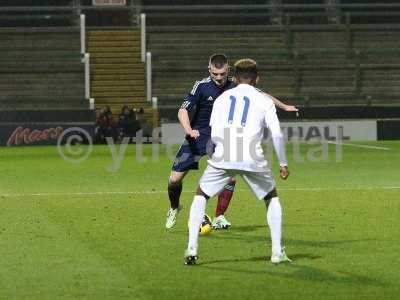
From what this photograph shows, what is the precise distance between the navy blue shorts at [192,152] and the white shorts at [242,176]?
2.08 m

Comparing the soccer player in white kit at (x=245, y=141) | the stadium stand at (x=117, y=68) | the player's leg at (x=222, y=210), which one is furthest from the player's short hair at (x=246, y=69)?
the stadium stand at (x=117, y=68)

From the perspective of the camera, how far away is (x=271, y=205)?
10125 mm

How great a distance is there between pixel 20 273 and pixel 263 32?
32.5 m

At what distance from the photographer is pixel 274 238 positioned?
10.0 m

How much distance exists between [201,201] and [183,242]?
159 cm

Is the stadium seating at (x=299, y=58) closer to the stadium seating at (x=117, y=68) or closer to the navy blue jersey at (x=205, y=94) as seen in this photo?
the stadium seating at (x=117, y=68)

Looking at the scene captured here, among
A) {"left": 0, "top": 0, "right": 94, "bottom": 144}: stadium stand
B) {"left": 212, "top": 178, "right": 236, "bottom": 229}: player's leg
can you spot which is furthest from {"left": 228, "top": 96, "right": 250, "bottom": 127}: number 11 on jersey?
{"left": 0, "top": 0, "right": 94, "bottom": 144}: stadium stand

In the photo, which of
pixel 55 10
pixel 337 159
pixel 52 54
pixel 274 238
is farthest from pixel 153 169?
pixel 55 10

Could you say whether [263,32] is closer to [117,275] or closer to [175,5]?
[175,5]

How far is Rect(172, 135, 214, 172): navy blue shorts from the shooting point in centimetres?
1242

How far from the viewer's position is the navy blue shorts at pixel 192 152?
1242cm

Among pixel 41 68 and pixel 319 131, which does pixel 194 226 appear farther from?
pixel 41 68

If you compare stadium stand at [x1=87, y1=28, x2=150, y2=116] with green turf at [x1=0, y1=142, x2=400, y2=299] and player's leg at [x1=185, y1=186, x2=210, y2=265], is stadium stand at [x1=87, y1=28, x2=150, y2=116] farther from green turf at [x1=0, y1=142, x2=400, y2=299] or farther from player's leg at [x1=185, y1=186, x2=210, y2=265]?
player's leg at [x1=185, y1=186, x2=210, y2=265]

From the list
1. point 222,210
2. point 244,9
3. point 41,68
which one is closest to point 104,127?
point 41,68
